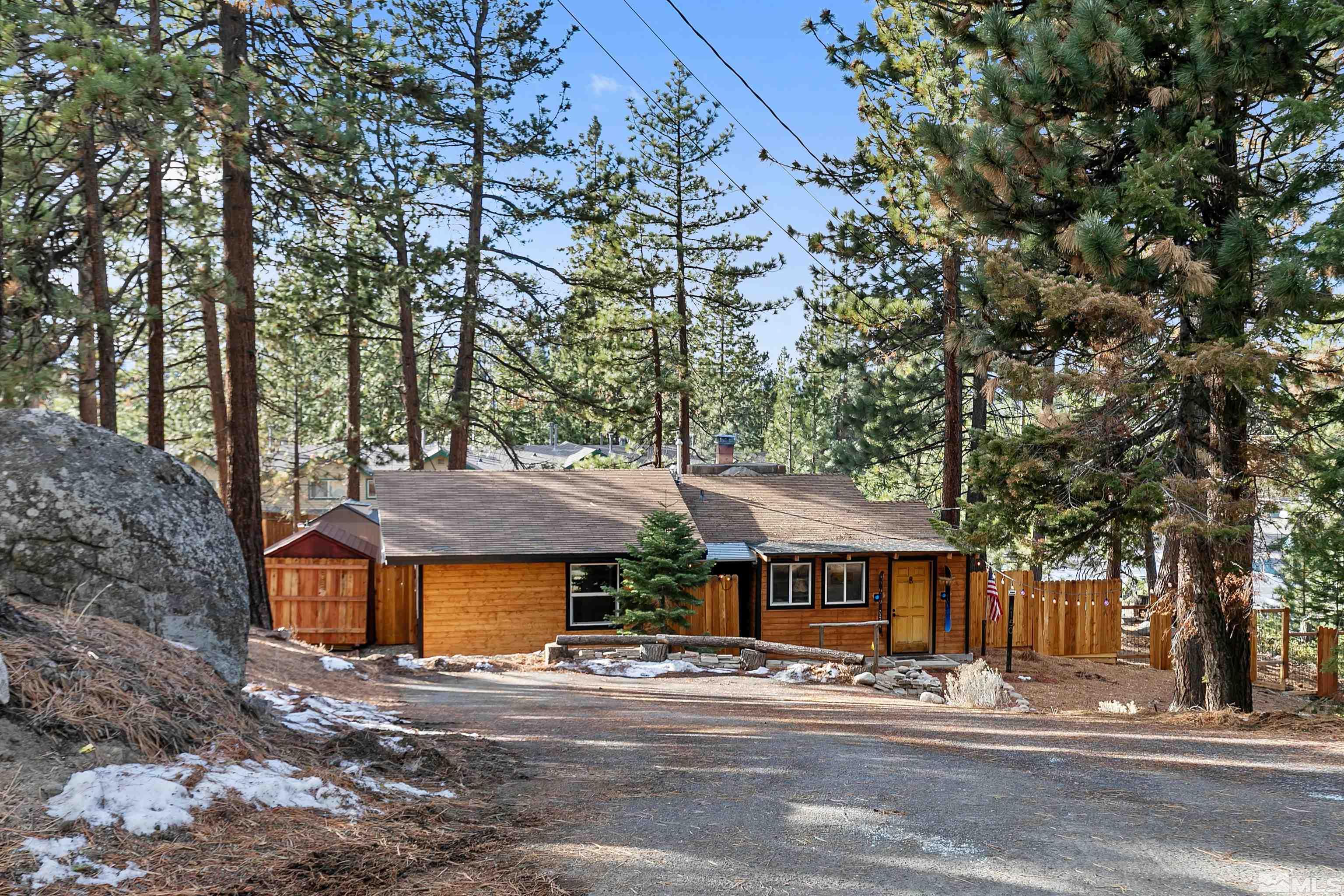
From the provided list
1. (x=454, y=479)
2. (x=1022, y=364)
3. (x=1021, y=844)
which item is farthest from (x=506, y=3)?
(x=1021, y=844)

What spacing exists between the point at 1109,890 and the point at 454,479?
18.2 m

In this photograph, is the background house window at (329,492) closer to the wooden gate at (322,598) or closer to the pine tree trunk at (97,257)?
the wooden gate at (322,598)

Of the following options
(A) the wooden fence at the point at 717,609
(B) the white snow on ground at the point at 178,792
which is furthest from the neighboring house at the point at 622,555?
(B) the white snow on ground at the point at 178,792

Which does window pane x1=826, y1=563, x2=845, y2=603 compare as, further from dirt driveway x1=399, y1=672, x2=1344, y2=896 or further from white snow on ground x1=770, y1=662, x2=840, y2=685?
dirt driveway x1=399, y1=672, x2=1344, y2=896

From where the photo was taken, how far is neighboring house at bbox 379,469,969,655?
58.1ft

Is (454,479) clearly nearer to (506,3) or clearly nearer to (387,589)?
(387,589)

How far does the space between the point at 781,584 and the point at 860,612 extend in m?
1.87

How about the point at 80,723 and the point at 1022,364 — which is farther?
the point at 1022,364

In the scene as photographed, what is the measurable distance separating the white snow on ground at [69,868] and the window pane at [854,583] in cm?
1752

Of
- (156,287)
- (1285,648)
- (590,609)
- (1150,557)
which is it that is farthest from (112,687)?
(1150,557)

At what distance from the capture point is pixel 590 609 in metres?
18.6

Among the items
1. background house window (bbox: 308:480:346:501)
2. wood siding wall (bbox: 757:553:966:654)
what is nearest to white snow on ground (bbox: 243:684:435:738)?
wood siding wall (bbox: 757:553:966:654)

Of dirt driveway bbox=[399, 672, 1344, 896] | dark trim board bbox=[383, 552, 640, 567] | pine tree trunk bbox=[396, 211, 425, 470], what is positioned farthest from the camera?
pine tree trunk bbox=[396, 211, 425, 470]

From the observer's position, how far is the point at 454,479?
20781mm
